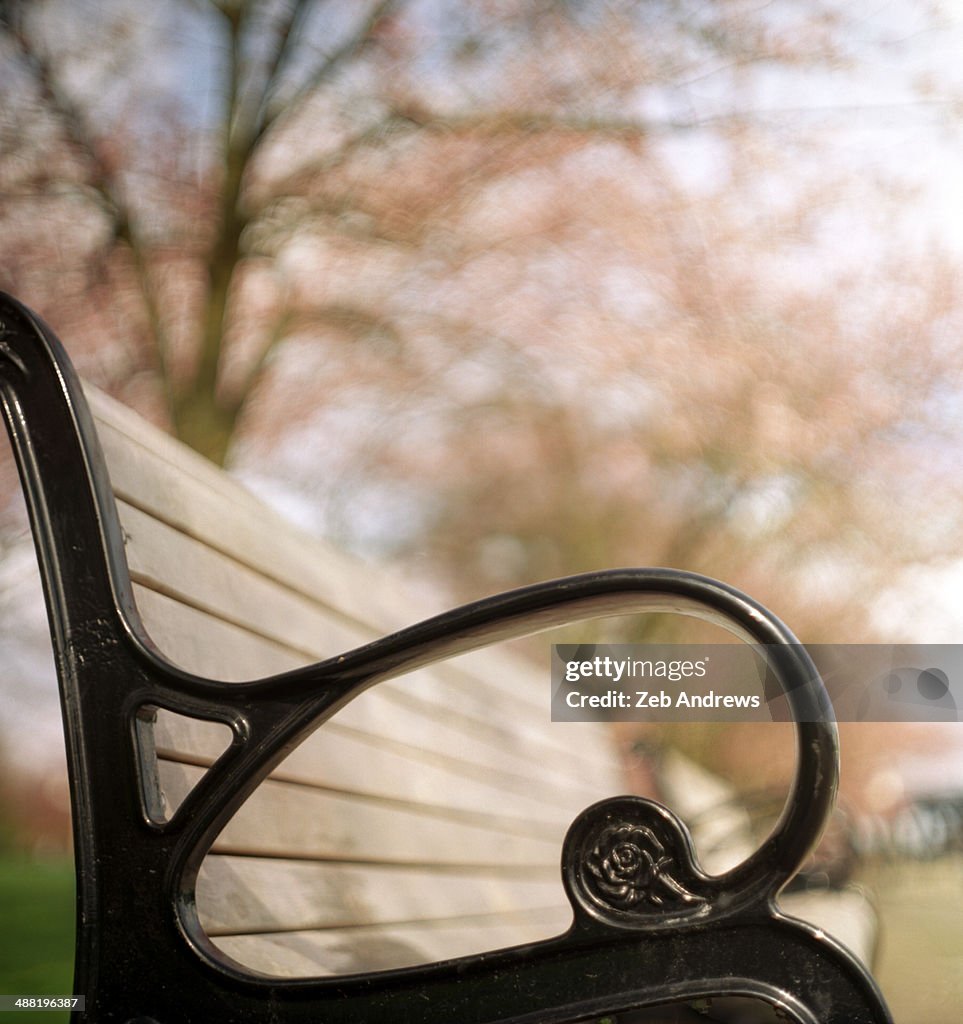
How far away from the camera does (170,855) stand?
Result: 0.39 metres

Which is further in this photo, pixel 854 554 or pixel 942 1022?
pixel 854 554

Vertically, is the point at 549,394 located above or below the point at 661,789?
above

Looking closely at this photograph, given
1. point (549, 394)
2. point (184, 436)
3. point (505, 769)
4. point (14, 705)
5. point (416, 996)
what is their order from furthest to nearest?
point (549, 394), point (184, 436), point (14, 705), point (505, 769), point (416, 996)

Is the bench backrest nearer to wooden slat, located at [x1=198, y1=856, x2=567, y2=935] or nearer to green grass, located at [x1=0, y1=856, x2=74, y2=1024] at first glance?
wooden slat, located at [x1=198, y1=856, x2=567, y2=935]

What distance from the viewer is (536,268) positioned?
2123 mm

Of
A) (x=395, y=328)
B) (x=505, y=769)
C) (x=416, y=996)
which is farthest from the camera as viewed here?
(x=395, y=328)

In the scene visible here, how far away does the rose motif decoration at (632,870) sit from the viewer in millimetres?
325

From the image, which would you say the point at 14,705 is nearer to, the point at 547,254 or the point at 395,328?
the point at 395,328

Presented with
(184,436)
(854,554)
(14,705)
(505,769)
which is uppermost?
(184,436)

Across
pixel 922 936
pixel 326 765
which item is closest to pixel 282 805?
pixel 326 765

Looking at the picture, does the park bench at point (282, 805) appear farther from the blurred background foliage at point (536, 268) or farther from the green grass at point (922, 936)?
the green grass at point (922, 936)

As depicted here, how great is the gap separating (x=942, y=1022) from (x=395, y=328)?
5.81 feet

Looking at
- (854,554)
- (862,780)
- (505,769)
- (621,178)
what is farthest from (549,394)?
(505,769)

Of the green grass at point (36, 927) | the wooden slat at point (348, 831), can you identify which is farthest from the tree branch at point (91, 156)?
the wooden slat at point (348, 831)
